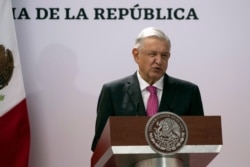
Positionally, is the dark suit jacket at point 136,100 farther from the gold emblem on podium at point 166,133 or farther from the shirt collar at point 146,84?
the gold emblem on podium at point 166,133

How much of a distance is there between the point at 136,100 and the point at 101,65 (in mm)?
1399

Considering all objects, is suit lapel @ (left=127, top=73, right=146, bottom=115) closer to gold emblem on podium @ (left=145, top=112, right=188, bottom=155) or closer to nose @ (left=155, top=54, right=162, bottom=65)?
nose @ (left=155, top=54, right=162, bottom=65)

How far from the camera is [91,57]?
4.12 metres

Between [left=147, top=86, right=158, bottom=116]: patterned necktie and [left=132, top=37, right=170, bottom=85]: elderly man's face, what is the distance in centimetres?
6

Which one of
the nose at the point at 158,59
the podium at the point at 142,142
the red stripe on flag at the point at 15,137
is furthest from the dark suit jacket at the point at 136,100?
the red stripe on flag at the point at 15,137

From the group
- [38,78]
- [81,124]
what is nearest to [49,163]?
[81,124]

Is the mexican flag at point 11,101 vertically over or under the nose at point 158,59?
under

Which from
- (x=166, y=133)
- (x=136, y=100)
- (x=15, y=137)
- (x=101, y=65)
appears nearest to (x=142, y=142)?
(x=166, y=133)

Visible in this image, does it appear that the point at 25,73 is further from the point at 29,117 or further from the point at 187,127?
the point at 187,127

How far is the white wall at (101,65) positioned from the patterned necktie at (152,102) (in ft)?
Answer: 4.14

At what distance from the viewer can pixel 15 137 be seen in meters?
3.82

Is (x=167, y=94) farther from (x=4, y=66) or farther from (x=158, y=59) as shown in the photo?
(x=4, y=66)

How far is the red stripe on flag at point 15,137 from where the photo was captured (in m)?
3.78

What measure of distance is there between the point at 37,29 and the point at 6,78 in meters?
0.49
